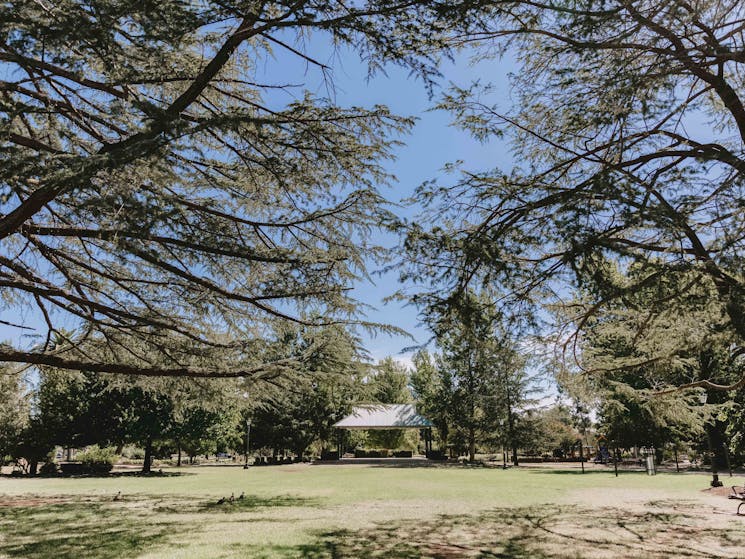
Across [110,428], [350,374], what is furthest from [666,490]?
[110,428]

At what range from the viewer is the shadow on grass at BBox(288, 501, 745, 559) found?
7430 mm

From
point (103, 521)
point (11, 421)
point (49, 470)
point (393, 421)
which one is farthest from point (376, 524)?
point (393, 421)

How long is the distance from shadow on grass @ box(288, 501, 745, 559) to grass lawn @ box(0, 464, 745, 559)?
0.09 ft

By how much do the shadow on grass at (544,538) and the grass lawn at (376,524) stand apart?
3 centimetres

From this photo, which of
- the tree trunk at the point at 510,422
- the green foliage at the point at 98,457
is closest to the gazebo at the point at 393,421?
the tree trunk at the point at 510,422

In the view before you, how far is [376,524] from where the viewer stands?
9930 mm

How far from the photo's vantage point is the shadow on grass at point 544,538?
7.43m

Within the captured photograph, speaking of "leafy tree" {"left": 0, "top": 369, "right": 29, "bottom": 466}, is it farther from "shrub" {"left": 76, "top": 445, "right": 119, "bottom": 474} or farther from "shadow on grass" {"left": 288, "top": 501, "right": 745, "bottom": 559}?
"shadow on grass" {"left": 288, "top": 501, "right": 745, "bottom": 559}

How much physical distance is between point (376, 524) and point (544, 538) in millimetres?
3426

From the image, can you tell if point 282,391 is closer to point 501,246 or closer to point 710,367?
point 501,246

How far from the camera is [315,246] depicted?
872 cm

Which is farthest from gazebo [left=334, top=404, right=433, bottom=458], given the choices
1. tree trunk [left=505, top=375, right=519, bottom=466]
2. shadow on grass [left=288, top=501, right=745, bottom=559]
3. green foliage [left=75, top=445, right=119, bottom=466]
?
shadow on grass [left=288, top=501, right=745, bottom=559]

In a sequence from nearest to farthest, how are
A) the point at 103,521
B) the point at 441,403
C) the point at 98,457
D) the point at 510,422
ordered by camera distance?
the point at 103,521, the point at 98,457, the point at 510,422, the point at 441,403

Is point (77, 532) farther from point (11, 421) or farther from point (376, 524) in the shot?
point (11, 421)
